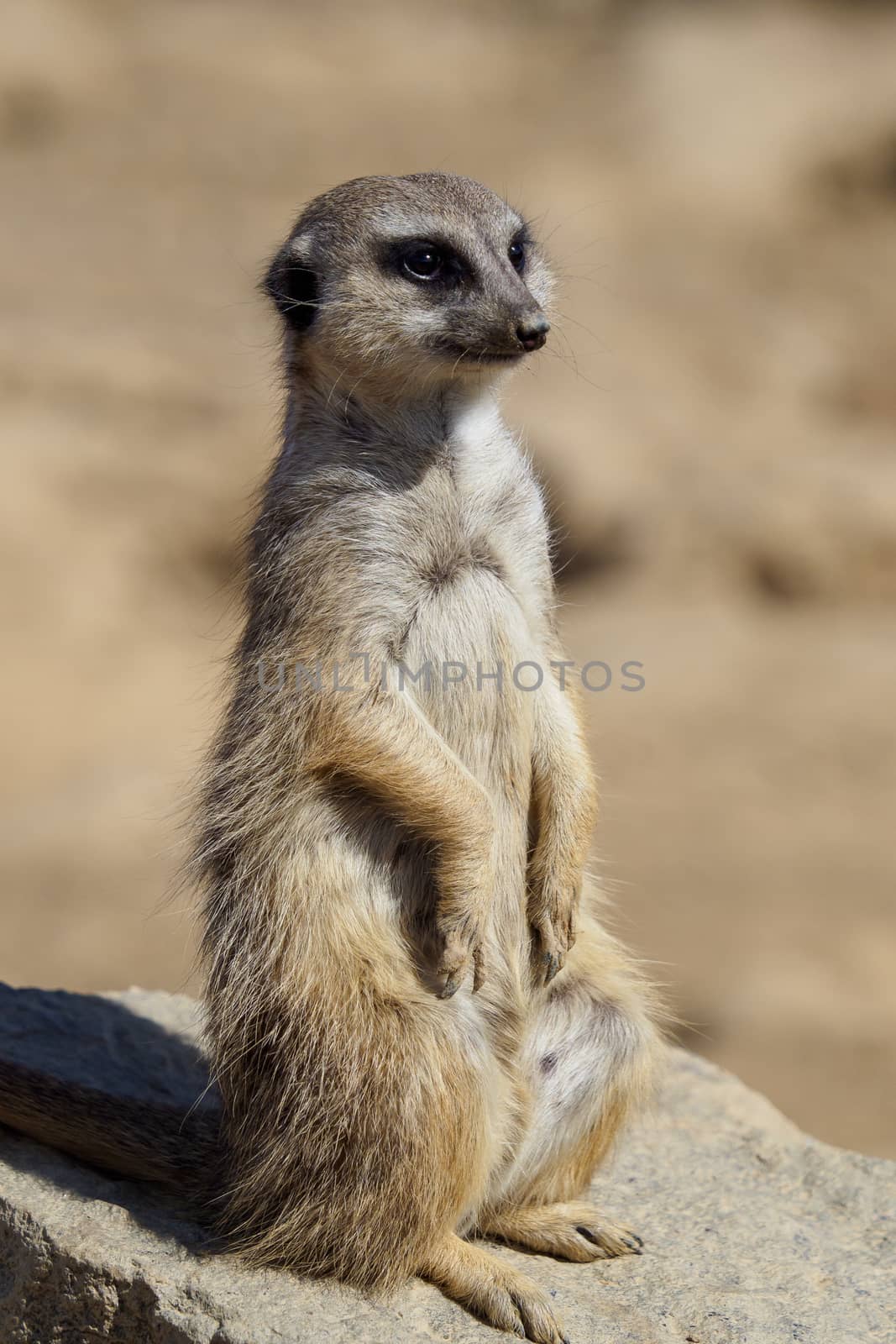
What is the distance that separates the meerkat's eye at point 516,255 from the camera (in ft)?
10.8

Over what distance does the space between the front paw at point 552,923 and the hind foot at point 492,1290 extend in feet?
1.94

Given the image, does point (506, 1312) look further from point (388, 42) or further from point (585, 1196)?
point (388, 42)

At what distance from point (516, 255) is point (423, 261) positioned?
0.26 metres

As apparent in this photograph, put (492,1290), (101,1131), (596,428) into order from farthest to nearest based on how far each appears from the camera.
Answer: (596,428), (101,1131), (492,1290)

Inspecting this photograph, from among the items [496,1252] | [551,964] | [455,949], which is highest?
[551,964]

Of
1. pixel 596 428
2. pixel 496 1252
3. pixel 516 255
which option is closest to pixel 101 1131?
pixel 496 1252

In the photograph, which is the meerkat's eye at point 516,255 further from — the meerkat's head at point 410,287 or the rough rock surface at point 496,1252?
the rough rock surface at point 496,1252

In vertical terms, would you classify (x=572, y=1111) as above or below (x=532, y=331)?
below

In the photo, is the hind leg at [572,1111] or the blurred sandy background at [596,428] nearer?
the hind leg at [572,1111]

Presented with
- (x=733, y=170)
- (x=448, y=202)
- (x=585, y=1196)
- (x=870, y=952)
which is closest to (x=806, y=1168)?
(x=585, y=1196)

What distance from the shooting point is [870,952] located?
781 centimetres

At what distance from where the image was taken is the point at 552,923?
3281 millimetres

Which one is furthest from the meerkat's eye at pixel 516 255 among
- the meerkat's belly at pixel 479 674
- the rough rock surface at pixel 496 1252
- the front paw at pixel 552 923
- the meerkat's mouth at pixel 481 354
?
the rough rock surface at pixel 496 1252

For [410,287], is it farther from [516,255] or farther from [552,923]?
[552,923]
